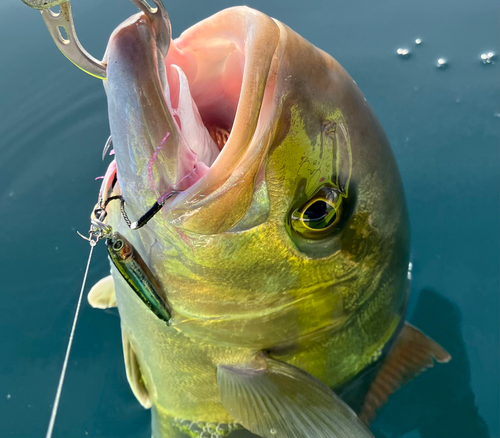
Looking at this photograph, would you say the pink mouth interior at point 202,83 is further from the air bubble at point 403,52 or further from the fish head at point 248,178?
the air bubble at point 403,52

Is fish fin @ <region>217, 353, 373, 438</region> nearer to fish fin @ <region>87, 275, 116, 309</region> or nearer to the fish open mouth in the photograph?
the fish open mouth

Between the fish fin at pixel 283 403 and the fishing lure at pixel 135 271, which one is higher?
the fishing lure at pixel 135 271

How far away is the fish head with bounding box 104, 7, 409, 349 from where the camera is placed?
953mm

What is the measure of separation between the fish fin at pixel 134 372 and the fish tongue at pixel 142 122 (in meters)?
0.72

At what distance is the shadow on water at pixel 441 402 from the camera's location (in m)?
2.17

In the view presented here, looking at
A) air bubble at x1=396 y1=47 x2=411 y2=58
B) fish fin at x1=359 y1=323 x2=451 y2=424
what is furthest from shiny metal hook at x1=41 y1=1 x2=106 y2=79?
air bubble at x1=396 y1=47 x2=411 y2=58

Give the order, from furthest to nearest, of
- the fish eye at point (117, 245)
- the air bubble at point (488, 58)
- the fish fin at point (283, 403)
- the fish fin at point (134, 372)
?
the air bubble at point (488, 58)
the fish fin at point (134, 372)
the fish fin at point (283, 403)
the fish eye at point (117, 245)

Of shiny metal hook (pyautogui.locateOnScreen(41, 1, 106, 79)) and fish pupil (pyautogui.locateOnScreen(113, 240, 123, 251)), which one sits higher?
shiny metal hook (pyautogui.locateOnScreen(41, 1, 106, 79))

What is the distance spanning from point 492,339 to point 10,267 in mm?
2647

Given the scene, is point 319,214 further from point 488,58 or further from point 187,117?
point 488,58

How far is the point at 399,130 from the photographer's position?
2.84 meters

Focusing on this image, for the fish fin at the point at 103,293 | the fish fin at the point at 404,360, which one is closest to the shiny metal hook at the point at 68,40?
the fish fin at the point at 103,293

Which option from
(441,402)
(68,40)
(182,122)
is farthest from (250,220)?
(441,402)

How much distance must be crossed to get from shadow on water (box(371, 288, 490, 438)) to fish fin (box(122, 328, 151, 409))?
121 centimetres
